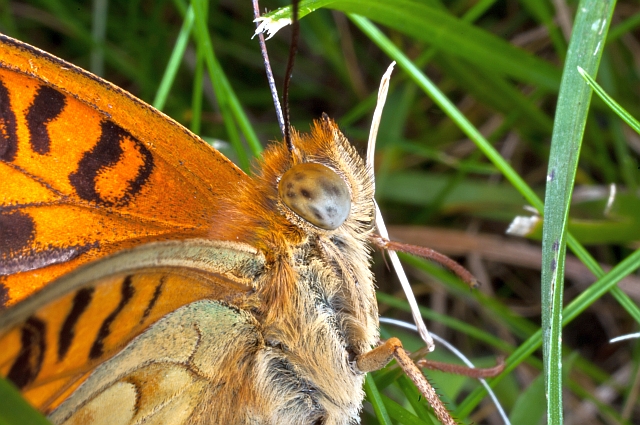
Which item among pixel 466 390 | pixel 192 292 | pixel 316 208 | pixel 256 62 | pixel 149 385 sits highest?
pixel 256 62

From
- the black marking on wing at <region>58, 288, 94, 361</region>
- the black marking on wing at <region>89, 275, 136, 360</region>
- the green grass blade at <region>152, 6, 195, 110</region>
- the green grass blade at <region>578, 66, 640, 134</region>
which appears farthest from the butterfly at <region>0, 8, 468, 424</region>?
the green grass blade at <region>152, 6, 195, 110</region>

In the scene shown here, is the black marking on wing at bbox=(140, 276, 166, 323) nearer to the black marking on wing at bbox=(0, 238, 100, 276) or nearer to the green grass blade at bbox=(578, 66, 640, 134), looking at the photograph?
Answer: the black marking on wing at bbox=(0, 238, 100, 276)

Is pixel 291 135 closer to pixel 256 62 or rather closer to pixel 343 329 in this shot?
pixel 343 329

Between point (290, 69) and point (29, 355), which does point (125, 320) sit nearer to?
point (29, 355)

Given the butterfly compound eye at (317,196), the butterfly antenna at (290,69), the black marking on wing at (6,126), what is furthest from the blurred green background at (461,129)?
the black marking on wing at (6,126)

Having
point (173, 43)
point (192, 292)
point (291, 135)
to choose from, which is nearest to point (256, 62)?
point (173, 43)

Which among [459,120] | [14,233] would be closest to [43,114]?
[14,233]
